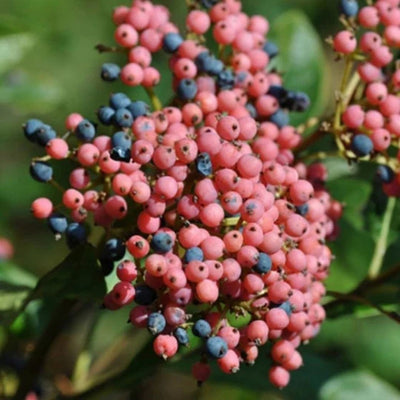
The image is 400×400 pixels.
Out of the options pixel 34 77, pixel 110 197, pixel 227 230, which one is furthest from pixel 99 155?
pixel 34 77

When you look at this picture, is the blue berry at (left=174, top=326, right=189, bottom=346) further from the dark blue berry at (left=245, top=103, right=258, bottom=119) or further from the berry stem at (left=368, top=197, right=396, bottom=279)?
the berry stem at (left=368, top=197, right=396, bottom=279)

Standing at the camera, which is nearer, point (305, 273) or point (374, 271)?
point (305, 273)

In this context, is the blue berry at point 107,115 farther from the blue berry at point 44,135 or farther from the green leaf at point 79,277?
the green leaf at point 79,277

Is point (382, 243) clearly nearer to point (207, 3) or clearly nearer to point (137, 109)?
point (207, 3)

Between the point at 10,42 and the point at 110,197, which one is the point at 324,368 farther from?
the point at 10,42

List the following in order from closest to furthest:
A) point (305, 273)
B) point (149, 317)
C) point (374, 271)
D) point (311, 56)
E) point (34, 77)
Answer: point (149, 317) → point (305, 273) → point (374, 271) → point (311, 56) → point (34, 77)

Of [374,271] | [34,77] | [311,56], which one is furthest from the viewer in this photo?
[34,77]
